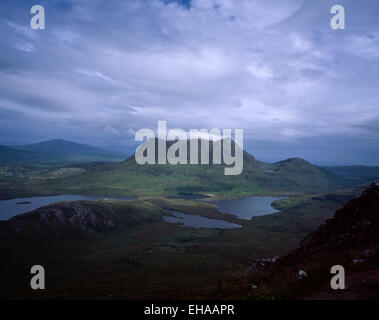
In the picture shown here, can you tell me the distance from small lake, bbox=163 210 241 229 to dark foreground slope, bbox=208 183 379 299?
122547 mm

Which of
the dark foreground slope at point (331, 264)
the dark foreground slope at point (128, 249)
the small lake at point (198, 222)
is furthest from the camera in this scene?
the small lake at point (198, 222)

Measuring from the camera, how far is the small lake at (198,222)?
16012 centimetres

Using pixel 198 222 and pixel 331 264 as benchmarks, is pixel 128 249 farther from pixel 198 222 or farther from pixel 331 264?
pixel 331 264

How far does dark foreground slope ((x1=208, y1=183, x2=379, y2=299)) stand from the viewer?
20.0 metres

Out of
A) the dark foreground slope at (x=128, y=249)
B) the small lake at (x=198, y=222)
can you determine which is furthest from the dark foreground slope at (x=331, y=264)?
the small lake at (x=198, y=222)

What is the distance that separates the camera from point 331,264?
24.6m

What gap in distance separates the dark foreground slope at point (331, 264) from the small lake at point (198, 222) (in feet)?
402

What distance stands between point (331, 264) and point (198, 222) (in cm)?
15226

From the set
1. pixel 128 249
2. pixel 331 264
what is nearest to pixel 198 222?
pixel 128 249

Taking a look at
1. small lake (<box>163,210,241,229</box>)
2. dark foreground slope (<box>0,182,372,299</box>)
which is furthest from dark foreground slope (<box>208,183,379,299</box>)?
small lake (<box>163,210,241,229</box>)

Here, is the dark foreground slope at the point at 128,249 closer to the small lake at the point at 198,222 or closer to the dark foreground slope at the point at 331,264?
the dark foreground slope at the point at 331,264

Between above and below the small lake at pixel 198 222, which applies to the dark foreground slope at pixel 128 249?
above

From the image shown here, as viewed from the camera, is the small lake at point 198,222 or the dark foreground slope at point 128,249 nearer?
the dark foreground slope at point 128,249

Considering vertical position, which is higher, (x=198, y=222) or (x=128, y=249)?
(x=128, y=249)
